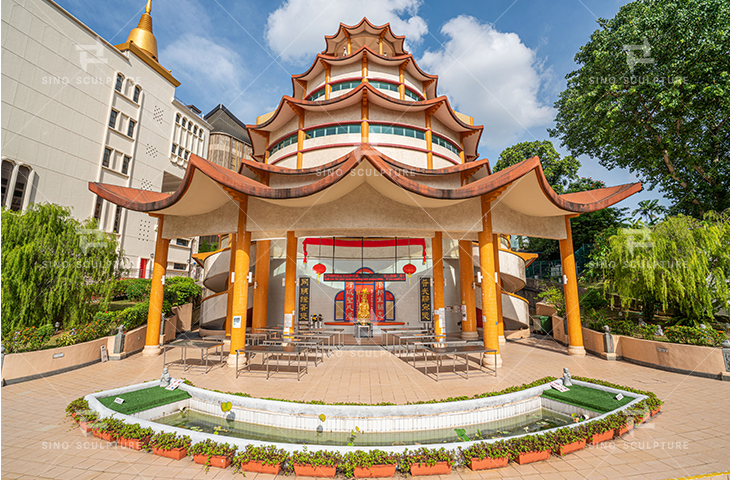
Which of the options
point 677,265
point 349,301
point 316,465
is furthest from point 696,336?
point 349,301

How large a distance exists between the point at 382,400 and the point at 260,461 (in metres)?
3.60

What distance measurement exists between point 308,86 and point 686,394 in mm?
25357

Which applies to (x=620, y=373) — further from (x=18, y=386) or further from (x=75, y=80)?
(x=75, y=80)

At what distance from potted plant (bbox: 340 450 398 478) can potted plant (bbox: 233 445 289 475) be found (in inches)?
39.3

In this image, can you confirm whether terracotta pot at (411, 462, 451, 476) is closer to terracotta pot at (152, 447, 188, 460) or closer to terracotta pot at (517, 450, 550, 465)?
terracotta pot at (517, 450, 550, 465)

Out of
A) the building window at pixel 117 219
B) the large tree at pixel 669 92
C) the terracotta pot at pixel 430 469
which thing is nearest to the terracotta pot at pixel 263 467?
the terracotta pot at pixel 430 469

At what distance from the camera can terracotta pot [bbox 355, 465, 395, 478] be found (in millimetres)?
4711

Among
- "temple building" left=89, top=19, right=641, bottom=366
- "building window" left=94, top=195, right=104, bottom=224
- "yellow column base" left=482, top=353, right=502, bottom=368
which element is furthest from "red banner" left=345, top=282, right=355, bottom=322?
"building window" left=94, top=195, right=104, bottom=224

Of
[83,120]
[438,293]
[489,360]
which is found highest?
[83,120]

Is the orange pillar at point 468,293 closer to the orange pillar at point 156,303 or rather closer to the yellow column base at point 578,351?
the yellow column base at point 578,351

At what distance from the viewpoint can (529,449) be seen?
5.13m

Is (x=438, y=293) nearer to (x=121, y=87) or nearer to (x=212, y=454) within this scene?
(x=212, y=454)

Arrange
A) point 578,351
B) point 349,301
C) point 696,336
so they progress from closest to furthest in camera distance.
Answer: point 696,336, point 578,351, point 349,301

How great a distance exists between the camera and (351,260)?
2030 cm
